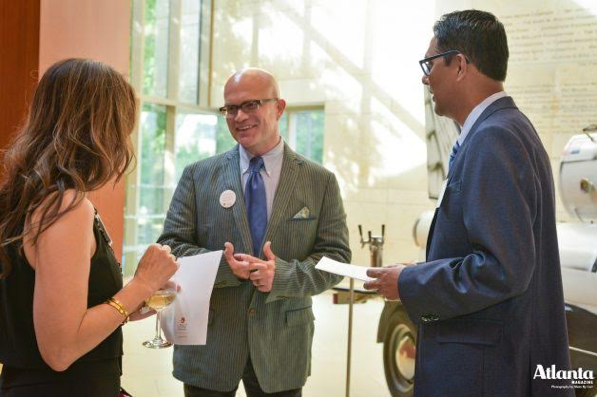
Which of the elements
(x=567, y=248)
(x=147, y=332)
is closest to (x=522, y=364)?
(x=567, y=248)

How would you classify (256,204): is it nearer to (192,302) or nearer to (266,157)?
(266,157)

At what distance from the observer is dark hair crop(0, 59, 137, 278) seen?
160 cm

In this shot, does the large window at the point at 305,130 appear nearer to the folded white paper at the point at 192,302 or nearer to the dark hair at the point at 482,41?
the folded white paper at the point at 192,302

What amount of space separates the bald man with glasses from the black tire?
7.86 ft

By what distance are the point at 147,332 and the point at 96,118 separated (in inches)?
244

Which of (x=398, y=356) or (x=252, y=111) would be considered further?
(x=398, y=356)

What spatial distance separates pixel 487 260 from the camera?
1.67m

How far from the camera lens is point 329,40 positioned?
39.5 ft

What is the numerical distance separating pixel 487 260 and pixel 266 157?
1.28 metres

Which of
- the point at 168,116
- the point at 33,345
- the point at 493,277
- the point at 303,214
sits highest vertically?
the point at 168,116

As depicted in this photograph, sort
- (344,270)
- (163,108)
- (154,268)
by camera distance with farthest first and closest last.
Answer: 1. (163,108)
2. (344,270)
3. (154,268)

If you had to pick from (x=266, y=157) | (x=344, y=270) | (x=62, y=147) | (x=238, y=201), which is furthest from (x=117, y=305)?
(x=266, y=157)

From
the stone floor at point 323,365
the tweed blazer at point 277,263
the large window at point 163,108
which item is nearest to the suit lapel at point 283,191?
the tweed blazer at point 277,263

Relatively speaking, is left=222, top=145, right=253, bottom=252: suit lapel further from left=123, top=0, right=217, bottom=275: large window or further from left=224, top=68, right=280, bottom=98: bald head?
left=123, top=0, right=217, bottom=275: large window
